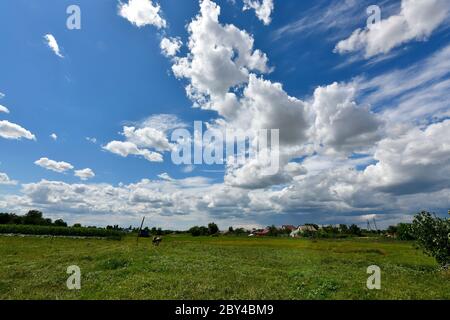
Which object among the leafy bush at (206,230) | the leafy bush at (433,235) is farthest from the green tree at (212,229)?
the leafy bush at (433,235)

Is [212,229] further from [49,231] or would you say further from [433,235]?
[433,235]

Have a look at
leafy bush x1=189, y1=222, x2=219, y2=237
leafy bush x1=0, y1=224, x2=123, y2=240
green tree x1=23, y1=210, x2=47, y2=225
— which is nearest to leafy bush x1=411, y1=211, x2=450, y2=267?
leafy bush x1=0, y1=224, x2=123, y2=240

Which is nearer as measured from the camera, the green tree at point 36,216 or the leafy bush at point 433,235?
the leafy bush at point 433,235

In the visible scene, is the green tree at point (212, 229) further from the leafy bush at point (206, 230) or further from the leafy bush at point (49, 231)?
the leafy bush at point (49, 231)

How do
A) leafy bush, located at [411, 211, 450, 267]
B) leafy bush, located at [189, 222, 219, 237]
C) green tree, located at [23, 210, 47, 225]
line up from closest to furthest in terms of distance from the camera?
1. leafy bush, located at [411, 211, 450, 267]
2. green tree, located at [23, 210, 47, 225]
3. leafy bush, located at [189, 222, 219, 237]

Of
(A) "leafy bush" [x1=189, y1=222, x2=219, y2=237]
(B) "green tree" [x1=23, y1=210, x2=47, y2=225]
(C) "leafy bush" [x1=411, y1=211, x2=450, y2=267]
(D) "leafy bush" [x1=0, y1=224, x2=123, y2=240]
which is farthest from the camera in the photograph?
(A) "leafy bush" [x1=189, y1=222, x2=219, y2=237]

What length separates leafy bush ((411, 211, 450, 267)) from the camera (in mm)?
30469

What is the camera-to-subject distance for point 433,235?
31.3 metres

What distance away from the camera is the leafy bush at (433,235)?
100.0 ft

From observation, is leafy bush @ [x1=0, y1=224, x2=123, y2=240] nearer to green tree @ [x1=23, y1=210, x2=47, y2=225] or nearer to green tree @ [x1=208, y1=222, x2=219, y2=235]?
green tree @ [x1=23, y1=210, x2=47, y2=225]

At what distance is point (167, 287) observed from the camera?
18.9 m
